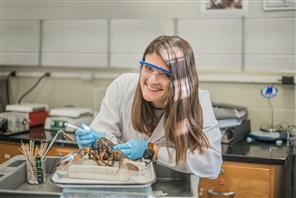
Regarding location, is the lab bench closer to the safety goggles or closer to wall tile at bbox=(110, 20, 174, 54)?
the safety goggles

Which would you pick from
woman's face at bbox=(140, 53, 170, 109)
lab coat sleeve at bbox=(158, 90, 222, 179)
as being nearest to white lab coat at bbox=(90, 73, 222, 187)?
lab coat sleeve at bbox=(158, 90, 222, 179)

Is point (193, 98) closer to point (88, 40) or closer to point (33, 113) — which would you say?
point (88, 40)

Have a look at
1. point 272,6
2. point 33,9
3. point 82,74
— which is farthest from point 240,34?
point 33,9

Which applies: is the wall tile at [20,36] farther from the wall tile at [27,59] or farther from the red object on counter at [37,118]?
the red object on counter at [37,118]

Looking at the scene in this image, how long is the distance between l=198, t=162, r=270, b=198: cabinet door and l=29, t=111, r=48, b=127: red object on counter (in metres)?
1.45

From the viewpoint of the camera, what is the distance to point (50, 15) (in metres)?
3.00

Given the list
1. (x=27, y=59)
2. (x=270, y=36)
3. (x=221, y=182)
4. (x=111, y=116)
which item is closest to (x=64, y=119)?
(x=27, y=59)

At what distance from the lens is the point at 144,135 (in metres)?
1.97

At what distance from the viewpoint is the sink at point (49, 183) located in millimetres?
1326

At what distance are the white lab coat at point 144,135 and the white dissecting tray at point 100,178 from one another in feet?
0.96

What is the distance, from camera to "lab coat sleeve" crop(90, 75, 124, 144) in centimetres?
198

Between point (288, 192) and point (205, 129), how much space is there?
4.42 ft

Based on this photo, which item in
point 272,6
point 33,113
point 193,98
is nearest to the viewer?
point 193,98

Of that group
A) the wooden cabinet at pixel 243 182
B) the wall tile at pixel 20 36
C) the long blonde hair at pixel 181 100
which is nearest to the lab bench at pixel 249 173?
the wooden cabinet at pixel 243 182
